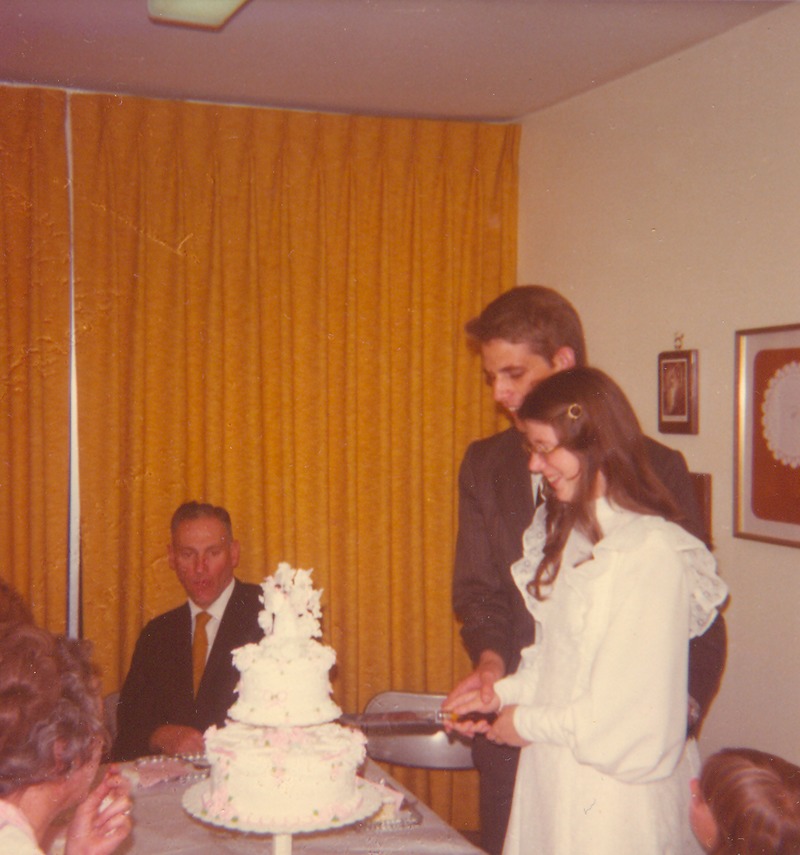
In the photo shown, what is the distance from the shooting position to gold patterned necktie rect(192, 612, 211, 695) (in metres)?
4.07

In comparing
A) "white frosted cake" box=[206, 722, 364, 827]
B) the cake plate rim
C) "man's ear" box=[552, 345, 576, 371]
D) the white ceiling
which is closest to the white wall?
the white ceiling

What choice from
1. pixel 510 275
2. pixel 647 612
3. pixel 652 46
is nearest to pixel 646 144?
pixel 652 46

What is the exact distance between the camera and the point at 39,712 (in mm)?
1849

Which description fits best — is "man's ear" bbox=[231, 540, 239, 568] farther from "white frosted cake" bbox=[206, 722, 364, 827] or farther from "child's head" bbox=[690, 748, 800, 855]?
"child's head" bbox=[690, 748, 800, 855]

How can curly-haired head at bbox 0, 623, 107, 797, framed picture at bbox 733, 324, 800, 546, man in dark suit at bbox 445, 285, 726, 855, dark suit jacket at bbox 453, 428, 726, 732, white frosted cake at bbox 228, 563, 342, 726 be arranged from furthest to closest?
framed picture at bbox 733, 324, 800, 546 < dark suit jacket at bbox 453, 428, 726, 732 < man in dark suit at bbox 445, 285, 726, 855 < white frosted cake at bbox 228, 563, 342, 726 < curly-haired head at bbox 0, 623, 107, 797

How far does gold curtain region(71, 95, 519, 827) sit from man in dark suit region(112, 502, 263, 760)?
1.15ft

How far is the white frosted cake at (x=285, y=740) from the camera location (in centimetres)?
233

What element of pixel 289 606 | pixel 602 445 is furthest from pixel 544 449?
pixel 289 606

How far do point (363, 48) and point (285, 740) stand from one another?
2586 millimetres

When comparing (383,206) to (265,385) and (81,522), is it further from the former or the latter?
(81,522)

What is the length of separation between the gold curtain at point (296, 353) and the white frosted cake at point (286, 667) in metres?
2.10

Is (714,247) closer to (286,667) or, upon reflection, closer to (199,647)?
(286,667)

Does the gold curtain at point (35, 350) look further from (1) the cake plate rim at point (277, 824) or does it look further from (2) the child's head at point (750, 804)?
(2) the child's head at point (750, 804)

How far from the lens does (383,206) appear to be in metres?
4.77
